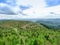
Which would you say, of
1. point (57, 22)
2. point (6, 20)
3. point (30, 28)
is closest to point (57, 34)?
point (57, 22)

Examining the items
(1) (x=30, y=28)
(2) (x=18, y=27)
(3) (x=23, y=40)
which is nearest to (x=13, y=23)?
(2) (x=18, y=27)

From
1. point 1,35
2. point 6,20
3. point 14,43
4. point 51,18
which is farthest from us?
point 51,18

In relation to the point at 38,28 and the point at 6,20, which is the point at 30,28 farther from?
the point at 6,20

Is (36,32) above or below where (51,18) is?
below

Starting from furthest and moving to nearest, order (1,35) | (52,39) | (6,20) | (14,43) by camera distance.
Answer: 1. (6,20)
2. (52,39)
3. (1,35)
4. (14,43)

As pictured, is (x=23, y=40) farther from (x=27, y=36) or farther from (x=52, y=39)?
(x=52, y=39)

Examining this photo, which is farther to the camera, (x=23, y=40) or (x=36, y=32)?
(x=36, y=32)
